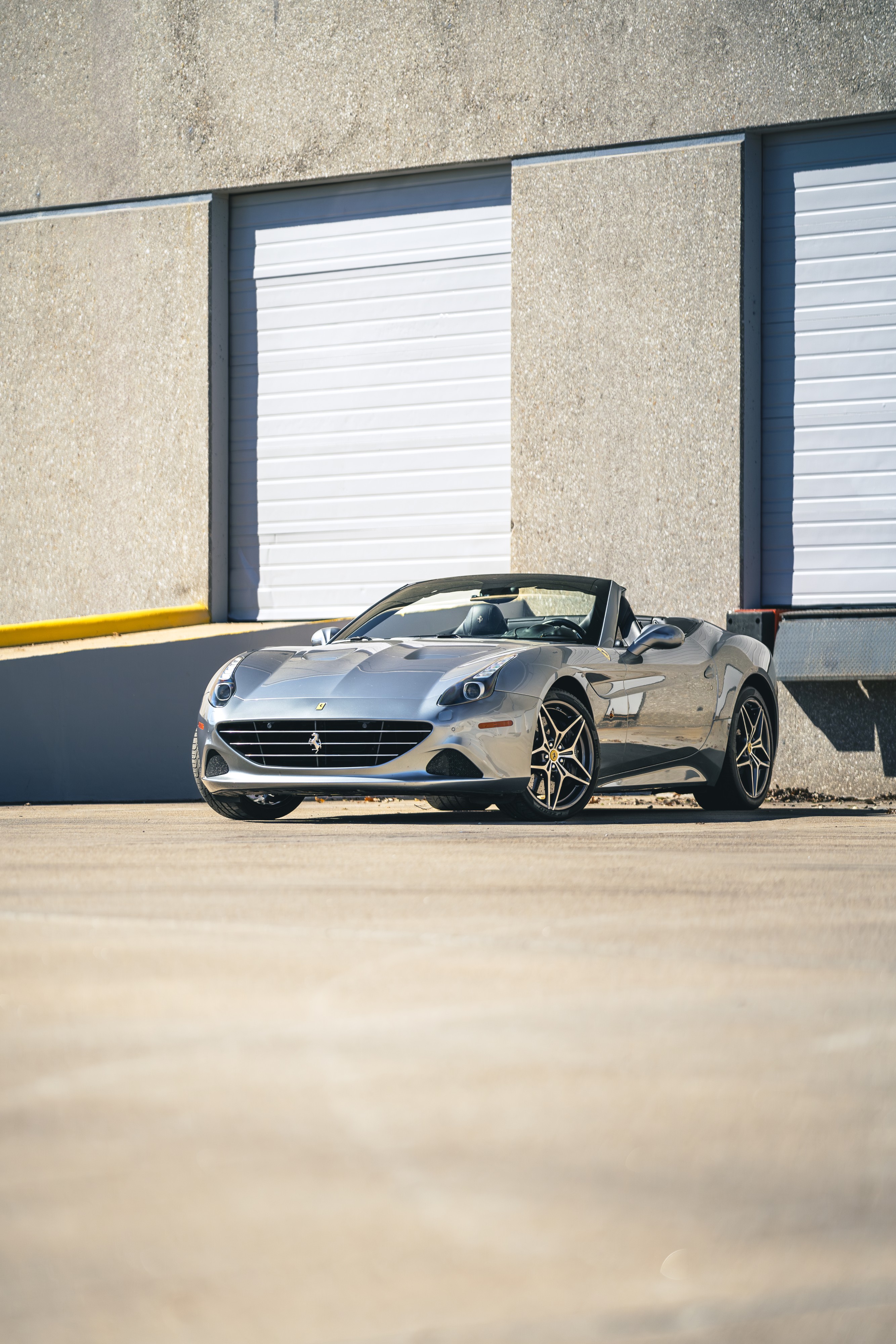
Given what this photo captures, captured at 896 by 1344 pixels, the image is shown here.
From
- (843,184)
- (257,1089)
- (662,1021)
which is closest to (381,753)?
(662,1021)

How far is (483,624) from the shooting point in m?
9.46

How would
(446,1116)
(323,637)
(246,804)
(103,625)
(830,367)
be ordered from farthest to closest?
(103,625), (830,367), (323,637), (246,804), (446,1116)

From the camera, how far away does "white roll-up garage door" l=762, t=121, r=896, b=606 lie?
13.6 metres

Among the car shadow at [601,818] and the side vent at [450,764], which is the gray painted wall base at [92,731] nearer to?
the car shadow at [601,818]

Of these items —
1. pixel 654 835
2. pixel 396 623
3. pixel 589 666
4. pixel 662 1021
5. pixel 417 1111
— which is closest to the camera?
pixel 417 1111

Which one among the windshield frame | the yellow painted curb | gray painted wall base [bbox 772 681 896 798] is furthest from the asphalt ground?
the yellow painted curb

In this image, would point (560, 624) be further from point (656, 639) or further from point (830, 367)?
point (830, 367)

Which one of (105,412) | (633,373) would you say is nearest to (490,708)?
(633,373)

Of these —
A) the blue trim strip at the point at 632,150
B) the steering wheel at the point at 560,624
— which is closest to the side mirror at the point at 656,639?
the steering wheel at the point at 560,624

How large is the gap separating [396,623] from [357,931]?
213 inches

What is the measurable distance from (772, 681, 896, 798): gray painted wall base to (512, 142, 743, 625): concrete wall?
94 cm

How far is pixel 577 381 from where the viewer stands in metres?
14.1

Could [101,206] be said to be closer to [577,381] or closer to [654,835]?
[577,381]

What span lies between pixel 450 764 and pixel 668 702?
177 centimetres
